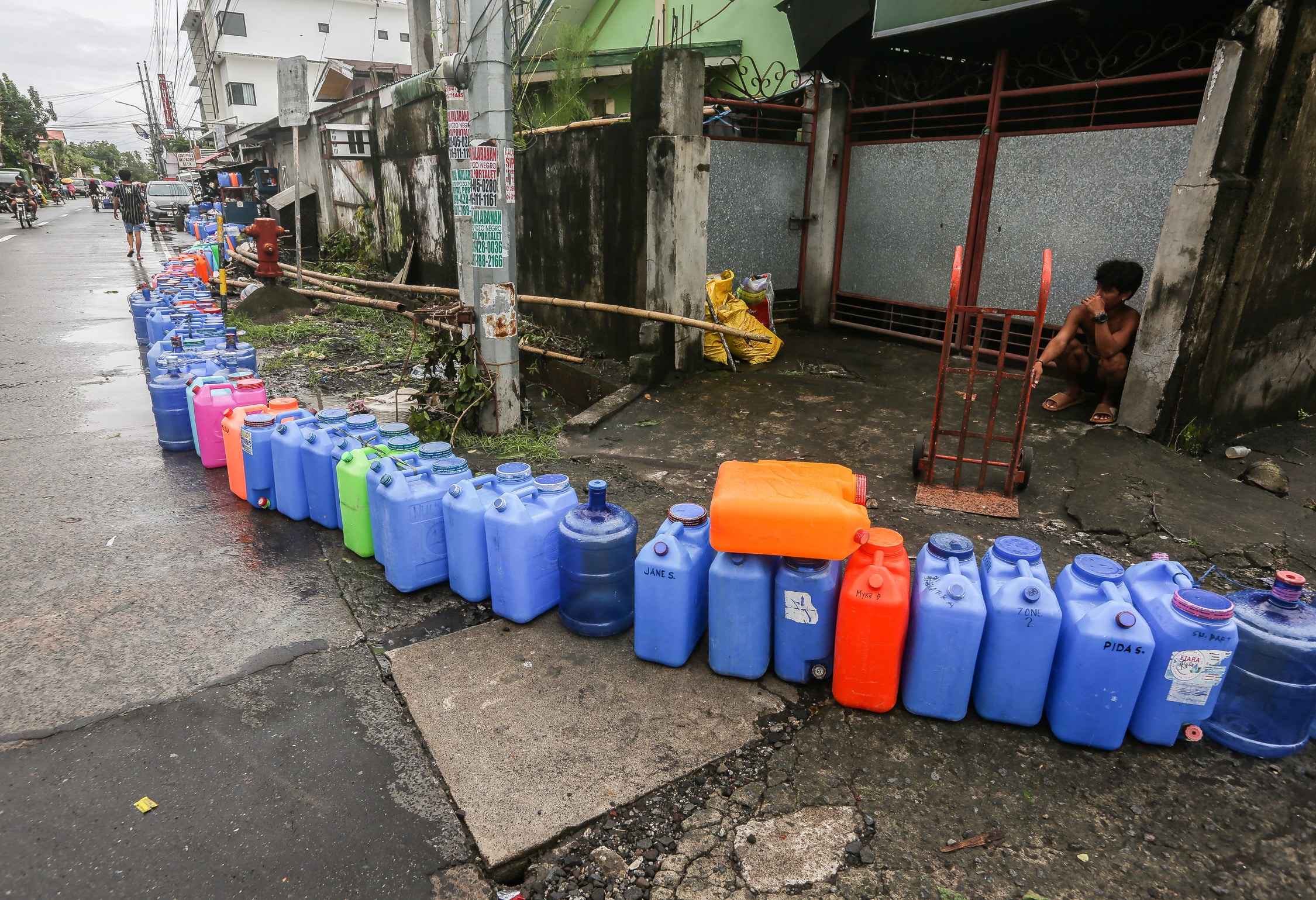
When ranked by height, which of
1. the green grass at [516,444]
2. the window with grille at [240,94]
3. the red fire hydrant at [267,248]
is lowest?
the green grass at [516,444]

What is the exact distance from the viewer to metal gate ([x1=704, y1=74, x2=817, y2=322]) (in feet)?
26.6

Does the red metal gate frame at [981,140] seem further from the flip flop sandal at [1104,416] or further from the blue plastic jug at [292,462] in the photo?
the blue plastic jug at [292,462]

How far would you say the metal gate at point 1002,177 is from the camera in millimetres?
A: 6371

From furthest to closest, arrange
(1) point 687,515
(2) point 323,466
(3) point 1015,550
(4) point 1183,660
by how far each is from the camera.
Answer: (2) point 323,466 → (1) point 687,515 → (3) point 1015,550 → (4) point 1183,660

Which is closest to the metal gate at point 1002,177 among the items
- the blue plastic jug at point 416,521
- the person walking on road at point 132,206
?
the blue plastic jug at point 416,521

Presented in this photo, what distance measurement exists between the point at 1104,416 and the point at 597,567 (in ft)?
15.2

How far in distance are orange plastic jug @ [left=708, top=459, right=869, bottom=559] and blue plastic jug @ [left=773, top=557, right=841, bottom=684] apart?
0.08 meters

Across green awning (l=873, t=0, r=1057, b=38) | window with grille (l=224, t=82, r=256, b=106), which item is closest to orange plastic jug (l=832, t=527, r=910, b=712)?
green awning (l=873, t=0, r=1057, b=38)

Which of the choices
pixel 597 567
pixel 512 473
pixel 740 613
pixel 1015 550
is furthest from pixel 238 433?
pixel 1015 550

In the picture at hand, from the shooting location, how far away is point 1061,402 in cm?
625

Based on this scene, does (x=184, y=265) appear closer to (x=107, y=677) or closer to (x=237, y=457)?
(x=237, y=457)

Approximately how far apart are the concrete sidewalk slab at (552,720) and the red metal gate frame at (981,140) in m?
5.04

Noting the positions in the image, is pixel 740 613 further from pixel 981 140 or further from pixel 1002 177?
pixel 981 140

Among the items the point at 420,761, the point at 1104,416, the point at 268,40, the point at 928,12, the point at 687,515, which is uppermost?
the point at 268,40
